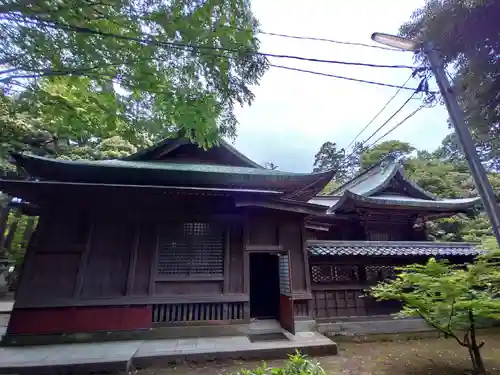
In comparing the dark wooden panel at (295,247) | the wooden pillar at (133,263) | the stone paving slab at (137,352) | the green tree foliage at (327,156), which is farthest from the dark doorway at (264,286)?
the green tree foliage at (327,156)

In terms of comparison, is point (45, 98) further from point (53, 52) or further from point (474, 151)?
point (474, 151)

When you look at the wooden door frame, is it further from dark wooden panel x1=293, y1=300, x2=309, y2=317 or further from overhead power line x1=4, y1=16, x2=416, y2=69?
overhead power line x1=4, y1=16, x2=416, y2=69

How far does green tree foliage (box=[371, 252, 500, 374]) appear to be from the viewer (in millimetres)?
4344

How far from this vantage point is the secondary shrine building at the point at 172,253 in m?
6.23

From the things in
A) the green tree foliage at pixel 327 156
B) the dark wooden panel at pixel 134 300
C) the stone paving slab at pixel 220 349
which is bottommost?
the stone paving slab at pixel 220 349

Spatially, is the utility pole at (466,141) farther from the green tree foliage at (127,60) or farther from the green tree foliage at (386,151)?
the green tree foliage at (386,151)

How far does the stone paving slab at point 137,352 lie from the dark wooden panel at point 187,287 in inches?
40.6

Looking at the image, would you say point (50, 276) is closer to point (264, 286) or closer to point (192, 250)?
point (192, 250)

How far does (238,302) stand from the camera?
6770mm

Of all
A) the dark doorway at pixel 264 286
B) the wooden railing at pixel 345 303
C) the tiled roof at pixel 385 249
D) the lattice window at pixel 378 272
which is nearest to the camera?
the wooden railing at pixel 345 303

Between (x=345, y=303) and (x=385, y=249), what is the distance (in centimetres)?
204

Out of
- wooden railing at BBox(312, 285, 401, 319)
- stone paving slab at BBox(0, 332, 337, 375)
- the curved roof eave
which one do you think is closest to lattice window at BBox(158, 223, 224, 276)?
stone paving slab at BBox(0, 332, 337, 375)

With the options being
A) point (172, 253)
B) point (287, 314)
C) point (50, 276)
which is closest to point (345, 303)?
Answer: point (287, 314)

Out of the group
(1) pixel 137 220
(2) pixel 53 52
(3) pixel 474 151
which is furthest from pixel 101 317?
(3) pixel 474 151
